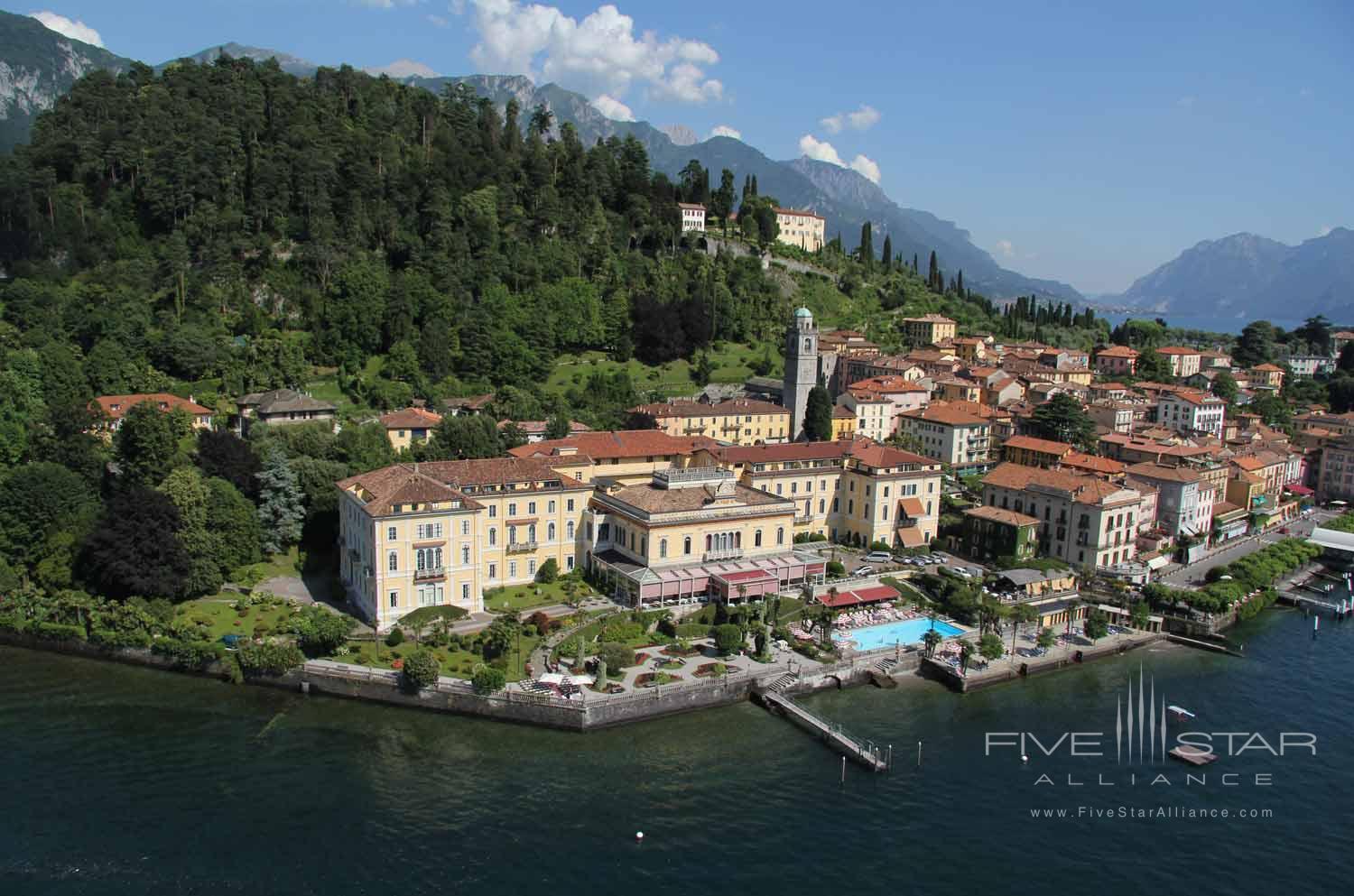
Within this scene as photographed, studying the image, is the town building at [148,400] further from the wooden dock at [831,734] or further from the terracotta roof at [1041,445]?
the terracotta roof at [1041,445]

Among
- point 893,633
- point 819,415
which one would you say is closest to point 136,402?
point 819,415

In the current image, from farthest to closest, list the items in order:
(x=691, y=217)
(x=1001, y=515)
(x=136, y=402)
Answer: (x=691, y=217)
(x=136, y=402)
(x=1001, y=515)

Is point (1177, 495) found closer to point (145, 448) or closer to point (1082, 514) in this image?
point (1082, 514)

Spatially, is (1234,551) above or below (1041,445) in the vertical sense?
below

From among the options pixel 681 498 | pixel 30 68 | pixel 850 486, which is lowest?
pixel 850 486

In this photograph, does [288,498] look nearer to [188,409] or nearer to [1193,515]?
[188,409]

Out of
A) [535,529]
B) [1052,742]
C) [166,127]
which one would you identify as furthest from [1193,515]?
[166,127]
